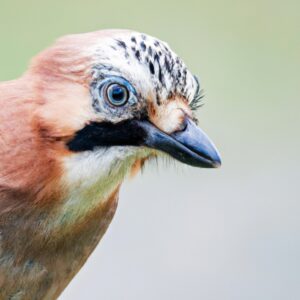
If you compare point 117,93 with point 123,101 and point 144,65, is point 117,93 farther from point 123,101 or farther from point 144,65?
point 144,65

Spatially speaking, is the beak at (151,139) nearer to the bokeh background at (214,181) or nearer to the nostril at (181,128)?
the nostril at (181,128)

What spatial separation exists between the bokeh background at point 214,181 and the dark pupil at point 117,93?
305 centimetres

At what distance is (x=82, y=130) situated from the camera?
5.09 m

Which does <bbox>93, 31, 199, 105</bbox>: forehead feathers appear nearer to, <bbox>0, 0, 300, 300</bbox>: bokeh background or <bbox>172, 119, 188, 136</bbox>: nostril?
<bbox>172, 119, 188, 136</bbox>: nostril

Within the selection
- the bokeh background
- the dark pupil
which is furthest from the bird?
the bokeh background

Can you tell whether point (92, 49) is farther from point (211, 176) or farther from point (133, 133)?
point (211, 176)

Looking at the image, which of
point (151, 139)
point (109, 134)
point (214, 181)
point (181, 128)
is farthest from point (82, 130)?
point (214, 181)

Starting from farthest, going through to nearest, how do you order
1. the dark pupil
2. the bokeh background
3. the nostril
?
1. the bokeh background
2. the nostril
3. the dark pupil

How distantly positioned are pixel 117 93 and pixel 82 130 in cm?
18

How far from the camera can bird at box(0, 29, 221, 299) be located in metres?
5.09

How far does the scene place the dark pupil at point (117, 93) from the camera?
5.06 meters

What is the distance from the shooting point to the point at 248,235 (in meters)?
9.04

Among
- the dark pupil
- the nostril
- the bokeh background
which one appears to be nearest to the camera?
the dark pupil

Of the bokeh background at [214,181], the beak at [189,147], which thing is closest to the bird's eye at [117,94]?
the beak at [189,147]
